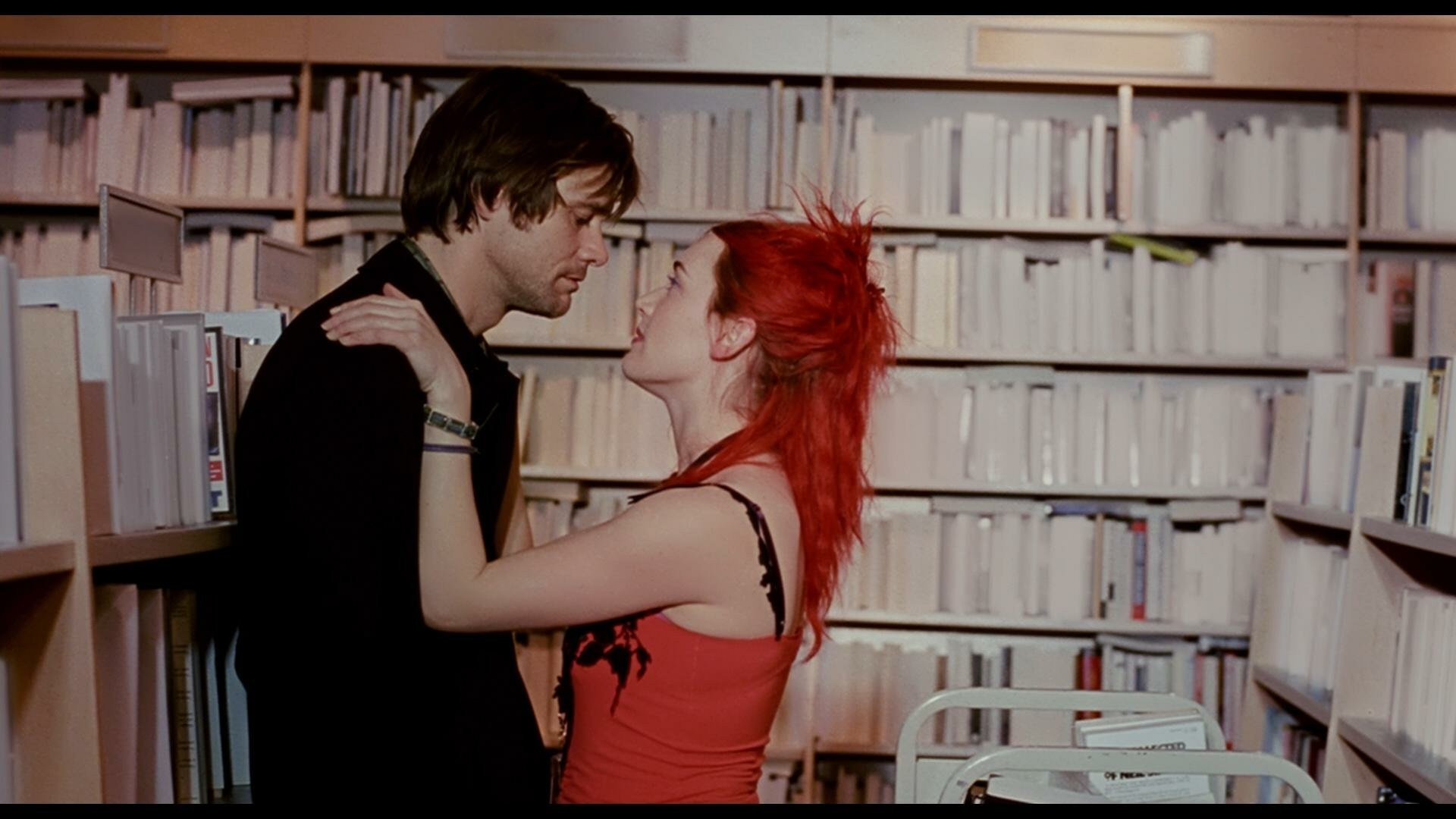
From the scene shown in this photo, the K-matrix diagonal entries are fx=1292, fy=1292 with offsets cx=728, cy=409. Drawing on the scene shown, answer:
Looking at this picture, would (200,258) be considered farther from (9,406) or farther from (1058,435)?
(9,406)

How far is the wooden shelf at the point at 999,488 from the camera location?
3.29 meters

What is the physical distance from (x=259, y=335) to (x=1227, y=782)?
239 centimetres

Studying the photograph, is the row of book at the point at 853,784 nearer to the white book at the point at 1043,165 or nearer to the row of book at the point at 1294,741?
the row of book at the point at 1294,741

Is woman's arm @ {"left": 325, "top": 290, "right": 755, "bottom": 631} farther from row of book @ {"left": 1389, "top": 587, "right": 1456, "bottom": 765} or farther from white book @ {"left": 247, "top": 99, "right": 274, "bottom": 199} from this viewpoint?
white book @ {"left": 247, "top": 99, "right": 274, "bottom": 199}

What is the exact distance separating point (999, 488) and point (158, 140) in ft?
7.91

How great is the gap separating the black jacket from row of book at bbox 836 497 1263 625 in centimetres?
207

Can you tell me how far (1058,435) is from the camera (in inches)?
132

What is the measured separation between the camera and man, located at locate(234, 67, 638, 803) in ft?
4.19

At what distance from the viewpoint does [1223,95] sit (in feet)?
11.7

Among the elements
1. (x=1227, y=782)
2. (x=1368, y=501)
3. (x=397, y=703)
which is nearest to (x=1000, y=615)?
(x=1227, y=782)

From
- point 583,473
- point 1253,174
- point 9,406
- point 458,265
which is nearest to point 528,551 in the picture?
point 458,265

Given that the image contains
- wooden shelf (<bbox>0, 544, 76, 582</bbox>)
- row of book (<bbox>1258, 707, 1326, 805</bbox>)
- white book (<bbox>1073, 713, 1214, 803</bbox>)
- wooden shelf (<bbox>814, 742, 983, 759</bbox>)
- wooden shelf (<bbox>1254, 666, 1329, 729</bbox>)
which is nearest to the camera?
wooden shelf (<bbox>0, 544, 76, 582</bbox>)

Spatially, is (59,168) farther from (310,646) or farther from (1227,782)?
(1227,782)

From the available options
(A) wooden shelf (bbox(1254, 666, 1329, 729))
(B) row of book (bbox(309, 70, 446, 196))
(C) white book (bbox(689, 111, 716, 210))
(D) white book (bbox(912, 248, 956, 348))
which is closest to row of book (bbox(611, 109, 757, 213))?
(C) white book (bbox(689, 111, 716, 210))
